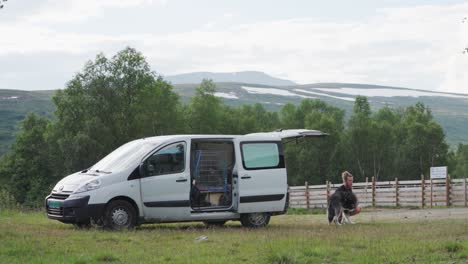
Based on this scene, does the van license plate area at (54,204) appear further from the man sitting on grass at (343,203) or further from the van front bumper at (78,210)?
the man sitting on grass at (343,203)

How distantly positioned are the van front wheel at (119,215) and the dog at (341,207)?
17.2ft

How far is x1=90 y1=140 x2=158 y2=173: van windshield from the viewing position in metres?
16.8

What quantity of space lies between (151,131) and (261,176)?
2714 inches

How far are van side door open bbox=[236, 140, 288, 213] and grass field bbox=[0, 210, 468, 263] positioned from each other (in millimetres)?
2920

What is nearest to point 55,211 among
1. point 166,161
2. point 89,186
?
point 89,186

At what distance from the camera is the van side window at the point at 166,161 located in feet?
55.2

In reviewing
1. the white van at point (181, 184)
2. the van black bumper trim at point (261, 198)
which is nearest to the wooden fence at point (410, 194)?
the white van at point (181, 184)

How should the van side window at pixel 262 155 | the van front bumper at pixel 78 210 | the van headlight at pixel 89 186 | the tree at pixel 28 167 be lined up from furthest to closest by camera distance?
the tree at pixel 28 167 → the van side window at pixel 262 155 → the van headlight at pixel 89 186 → the van front bumper at pixel 78 210

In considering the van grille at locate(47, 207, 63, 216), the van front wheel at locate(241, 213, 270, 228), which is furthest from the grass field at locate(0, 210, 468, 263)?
the van front wheel at locate(241, 213, 270, 228)

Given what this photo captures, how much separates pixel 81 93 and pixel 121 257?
7650 centimetres

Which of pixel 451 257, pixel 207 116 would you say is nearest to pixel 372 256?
pixel 451 257

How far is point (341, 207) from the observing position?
18.6 m

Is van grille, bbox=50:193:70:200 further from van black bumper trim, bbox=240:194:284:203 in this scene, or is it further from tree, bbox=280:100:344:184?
tree, bbox=280:100:344:184

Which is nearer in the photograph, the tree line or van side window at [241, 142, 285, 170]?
van side window at [241, 142, 285, 170]
